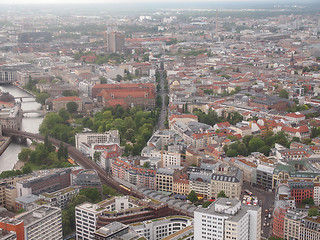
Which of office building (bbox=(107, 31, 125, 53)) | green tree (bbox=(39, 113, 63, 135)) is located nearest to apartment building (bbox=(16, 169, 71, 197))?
green tree (bbox=(39, 113, 63, 135))

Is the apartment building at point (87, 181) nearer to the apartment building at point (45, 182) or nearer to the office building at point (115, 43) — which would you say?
the apartment building at point (45, 182)

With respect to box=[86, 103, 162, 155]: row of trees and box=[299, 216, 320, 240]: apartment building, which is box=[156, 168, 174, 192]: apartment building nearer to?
box=[86, 103, 162, 155]: row of trees

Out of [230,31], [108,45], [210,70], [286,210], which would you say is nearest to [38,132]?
[286,210]

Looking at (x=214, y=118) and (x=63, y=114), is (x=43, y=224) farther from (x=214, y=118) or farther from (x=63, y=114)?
(x=63, y=114)

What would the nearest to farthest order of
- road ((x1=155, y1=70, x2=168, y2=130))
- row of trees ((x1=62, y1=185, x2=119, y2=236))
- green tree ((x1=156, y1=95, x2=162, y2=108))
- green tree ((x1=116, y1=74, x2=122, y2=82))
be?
row of trees ((x1=62, y1=185, x2=119, y2=236)) → road ((x1=155, y1=70, x2=168, y2=130)) → green tree ((x1=156, y1=95, x2=162, y2=108)) → green tree ((x1=116, y1=74, x2=122, y2=82))

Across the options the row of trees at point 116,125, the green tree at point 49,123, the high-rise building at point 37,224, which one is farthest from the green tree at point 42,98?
the high-rise building at point 37,224

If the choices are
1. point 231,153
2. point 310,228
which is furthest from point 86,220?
point 231,153

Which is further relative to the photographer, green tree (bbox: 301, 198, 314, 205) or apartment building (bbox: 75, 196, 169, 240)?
green tree (bbox: 301, 198, 314, 205)
